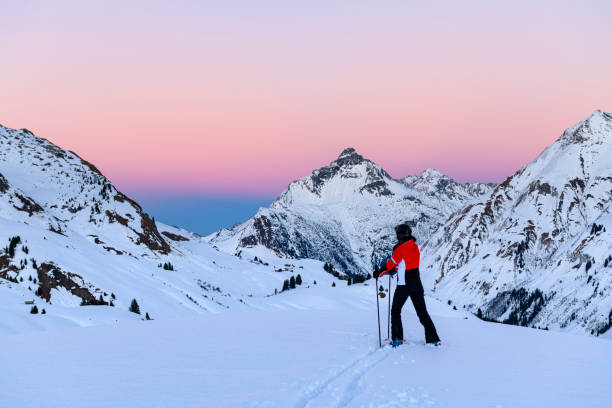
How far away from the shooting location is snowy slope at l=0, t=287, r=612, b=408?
7461 mm

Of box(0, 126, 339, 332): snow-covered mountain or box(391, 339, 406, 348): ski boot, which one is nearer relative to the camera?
box(391, 339, 406, 348): ski boot

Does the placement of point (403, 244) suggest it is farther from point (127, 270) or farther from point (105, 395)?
point (127, 270)

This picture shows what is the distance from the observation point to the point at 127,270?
64.4 m

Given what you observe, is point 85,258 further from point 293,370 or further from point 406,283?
point 293,370

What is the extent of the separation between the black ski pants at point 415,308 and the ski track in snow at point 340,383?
2.23 meters

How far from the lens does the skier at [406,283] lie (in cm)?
1273

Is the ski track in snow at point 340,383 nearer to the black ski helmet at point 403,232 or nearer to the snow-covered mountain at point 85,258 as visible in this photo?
the black ski helmet at point 403,232

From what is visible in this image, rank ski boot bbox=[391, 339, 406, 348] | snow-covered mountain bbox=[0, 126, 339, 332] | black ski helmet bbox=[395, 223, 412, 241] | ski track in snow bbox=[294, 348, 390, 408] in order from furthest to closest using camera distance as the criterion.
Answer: snow-covered mountain bbox=[0, 126, 339, 332] → black ski helmet bbox=[395, 223, 412, 241] → ski boot bbox=[391, 339, 406, 348] → ski track in snow bbox=[294, 348, 390, 408]

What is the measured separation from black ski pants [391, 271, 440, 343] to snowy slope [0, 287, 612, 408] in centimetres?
43

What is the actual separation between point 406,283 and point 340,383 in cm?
543

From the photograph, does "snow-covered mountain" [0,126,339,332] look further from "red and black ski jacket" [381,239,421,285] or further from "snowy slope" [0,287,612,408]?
"red and black ski jacket" [381,239,421,285]

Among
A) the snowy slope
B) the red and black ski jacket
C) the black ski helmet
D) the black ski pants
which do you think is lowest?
the snowy slope

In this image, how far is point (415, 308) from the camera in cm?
1262

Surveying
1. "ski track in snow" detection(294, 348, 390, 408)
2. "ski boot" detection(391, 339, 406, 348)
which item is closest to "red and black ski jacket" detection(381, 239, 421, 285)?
"ski boot" detection(391, 339, 406, 348)
